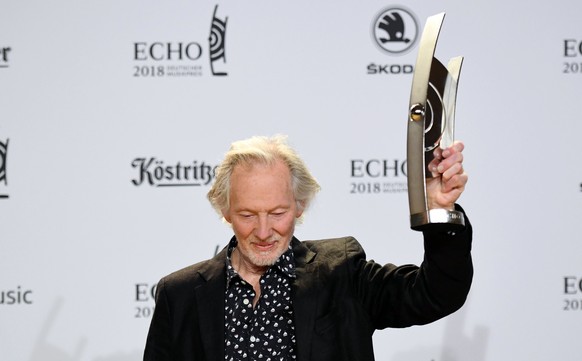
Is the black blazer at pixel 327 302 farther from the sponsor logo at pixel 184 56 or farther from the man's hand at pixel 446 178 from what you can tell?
the sponsor logo at pixel 184 56

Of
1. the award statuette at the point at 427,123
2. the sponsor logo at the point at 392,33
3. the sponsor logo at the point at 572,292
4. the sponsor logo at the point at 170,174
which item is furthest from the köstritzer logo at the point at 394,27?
the award statuette at the point at 427,123

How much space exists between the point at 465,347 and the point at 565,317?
1.01 ft

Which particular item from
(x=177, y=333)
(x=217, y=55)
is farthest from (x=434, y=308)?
(x=217, y=55)

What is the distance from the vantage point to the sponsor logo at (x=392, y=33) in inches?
118

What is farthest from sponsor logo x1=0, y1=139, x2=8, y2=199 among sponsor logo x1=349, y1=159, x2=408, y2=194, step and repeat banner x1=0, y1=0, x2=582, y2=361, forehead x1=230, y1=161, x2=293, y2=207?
forehead x1=230, y1=161, x2=293, y2=207

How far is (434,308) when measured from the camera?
6.05 feet

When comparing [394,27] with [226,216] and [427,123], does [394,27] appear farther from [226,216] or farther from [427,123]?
[427,123]

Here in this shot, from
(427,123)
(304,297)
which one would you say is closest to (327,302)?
(304,297)

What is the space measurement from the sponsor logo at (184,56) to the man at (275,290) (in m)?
1.01

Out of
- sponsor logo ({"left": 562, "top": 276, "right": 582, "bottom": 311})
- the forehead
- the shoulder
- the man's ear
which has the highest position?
the forehead

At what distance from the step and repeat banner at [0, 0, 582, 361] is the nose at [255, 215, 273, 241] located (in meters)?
1.04

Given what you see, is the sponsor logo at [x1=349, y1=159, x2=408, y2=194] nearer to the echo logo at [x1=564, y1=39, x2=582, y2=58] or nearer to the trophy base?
the echo logo at [x1=564, y1=39, x2=582, y2=58]

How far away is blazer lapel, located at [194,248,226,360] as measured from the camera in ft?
6.36

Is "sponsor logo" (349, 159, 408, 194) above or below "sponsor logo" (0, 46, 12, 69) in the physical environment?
below
